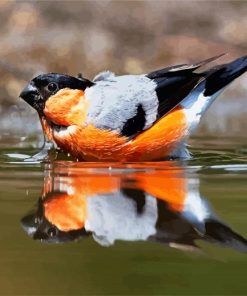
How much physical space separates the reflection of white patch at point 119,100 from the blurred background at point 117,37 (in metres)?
5.10

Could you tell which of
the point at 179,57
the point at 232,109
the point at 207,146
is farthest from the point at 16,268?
the point at 179,57

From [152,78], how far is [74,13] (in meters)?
6.77

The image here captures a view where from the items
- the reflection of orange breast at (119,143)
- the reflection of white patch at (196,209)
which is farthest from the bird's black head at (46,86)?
the reflection of white patch at (196,209)

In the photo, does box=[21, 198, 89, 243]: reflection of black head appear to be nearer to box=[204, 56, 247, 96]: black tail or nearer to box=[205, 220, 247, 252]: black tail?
box=[205, 220, 247, 252]: black tail

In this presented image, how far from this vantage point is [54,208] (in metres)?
3.57

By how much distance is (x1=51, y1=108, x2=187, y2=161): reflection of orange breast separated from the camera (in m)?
5.20

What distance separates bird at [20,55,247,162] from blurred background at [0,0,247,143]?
5018 millimetres

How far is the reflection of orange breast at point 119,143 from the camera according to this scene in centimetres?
520

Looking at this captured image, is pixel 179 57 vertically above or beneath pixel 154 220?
above

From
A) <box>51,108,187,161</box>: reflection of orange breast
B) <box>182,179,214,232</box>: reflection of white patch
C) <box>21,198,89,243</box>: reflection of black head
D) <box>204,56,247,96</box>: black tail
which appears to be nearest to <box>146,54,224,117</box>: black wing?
<box>51,108,187,161</box>: reflection of orange breast

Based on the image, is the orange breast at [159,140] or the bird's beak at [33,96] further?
the bird's beak at [33,96]

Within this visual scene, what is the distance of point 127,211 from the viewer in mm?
3441

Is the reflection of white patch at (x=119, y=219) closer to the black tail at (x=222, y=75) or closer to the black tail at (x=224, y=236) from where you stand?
the black tail at (x=224, y=236)

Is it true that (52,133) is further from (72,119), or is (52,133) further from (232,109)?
(232,109)
